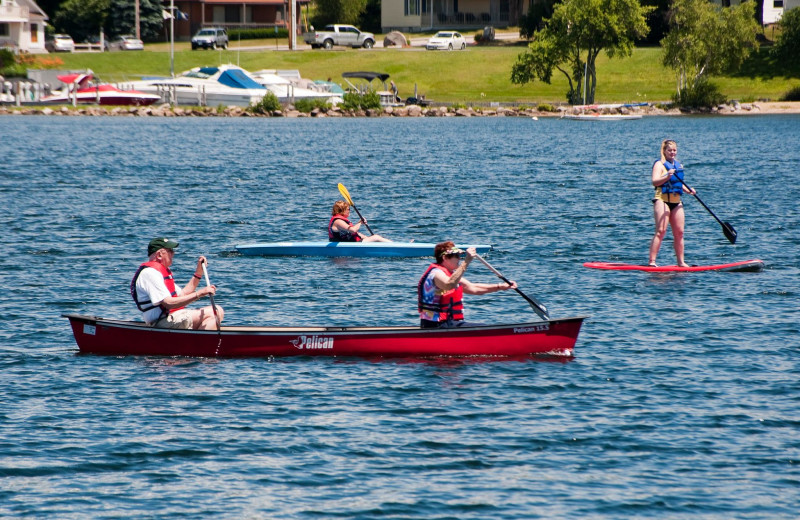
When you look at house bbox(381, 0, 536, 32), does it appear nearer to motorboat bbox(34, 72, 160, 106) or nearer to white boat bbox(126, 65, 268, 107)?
white boat bbox(126, 65, 268, 107)

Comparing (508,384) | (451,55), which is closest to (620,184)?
(508,384)

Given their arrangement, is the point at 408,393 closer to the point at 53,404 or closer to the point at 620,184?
the point at 53,404

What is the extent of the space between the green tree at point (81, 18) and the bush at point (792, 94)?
64.3 m

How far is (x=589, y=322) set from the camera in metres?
17.7

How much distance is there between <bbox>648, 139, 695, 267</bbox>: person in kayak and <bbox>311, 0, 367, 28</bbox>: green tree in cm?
9692

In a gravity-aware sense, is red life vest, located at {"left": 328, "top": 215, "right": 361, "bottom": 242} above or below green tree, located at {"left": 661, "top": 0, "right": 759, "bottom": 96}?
below

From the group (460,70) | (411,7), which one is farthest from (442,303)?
(411,7)

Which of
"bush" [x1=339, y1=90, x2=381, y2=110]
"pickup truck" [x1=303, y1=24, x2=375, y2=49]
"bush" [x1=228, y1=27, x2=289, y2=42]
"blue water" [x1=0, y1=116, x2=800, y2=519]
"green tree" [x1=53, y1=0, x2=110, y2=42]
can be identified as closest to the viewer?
"blue water" [x1=0, y1=116, x2=800, y2=519]

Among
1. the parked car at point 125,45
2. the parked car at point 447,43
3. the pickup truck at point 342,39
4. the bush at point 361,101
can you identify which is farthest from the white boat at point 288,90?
the parked car at point 125,45

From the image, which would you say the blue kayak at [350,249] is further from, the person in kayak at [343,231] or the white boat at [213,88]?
the white boat at [213,88]

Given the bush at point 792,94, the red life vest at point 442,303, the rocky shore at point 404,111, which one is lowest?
the red life vest at point 442,303

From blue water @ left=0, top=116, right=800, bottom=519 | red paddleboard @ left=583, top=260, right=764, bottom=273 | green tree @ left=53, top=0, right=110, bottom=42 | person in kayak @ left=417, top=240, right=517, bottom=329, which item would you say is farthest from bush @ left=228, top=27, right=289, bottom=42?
person in kayak @ left=417, top=240, right=517, bottom=329

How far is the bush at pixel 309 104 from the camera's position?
290ft

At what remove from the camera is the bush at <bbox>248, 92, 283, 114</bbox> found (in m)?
86.9
